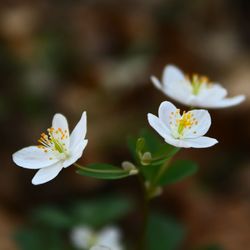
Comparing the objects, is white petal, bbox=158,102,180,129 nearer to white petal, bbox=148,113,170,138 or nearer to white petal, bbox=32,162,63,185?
white petal, bbox=148,113,170,138

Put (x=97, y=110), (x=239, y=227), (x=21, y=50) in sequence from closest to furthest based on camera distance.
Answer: (x=239, y=227) → (x=97, y=110) → (x=21, y=50)

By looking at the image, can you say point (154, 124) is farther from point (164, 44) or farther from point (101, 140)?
point (164, 44)

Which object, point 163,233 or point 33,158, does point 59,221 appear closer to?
point 163,233

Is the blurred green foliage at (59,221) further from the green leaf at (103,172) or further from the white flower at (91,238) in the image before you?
the green leaf at (103,172)

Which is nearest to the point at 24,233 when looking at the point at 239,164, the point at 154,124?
the point at 154,124

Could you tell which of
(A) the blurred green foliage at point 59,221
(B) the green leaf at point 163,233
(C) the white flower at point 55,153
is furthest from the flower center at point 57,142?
(B) the green leaf at point 163,233

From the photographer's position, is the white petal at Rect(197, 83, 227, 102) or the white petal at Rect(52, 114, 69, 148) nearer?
the white petal at Rect(52, 114, 69, 148)

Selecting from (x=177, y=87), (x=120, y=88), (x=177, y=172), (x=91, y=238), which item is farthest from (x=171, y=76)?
(x=120, y=88)

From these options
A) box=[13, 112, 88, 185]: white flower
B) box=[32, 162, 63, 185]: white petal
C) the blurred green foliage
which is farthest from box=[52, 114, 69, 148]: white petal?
the blurred green foliage
